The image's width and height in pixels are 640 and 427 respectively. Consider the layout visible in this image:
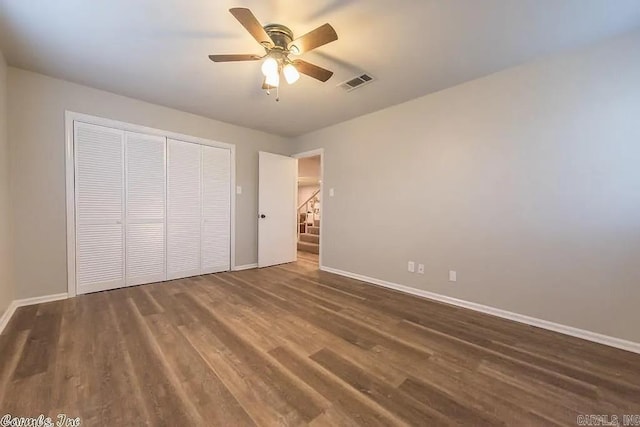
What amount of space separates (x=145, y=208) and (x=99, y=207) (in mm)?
488

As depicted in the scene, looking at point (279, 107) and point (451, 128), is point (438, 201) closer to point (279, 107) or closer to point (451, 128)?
point (451, 128)

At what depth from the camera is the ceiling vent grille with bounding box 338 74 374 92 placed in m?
2.80

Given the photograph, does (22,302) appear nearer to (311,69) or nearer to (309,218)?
(311,69)

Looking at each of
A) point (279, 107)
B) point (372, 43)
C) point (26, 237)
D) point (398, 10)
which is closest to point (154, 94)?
point (279, 107)

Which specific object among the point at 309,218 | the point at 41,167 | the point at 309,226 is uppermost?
the point at 41,167

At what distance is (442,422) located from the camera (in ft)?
4.33

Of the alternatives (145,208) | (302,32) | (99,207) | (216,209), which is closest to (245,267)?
(216,209)

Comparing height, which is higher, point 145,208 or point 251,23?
point 251,23

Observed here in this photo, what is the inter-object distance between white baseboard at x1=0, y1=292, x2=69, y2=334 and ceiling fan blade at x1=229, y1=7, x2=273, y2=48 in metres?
3.19

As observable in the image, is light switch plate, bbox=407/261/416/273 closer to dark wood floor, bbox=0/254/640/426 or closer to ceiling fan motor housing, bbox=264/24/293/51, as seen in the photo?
dark wood floor, bbox=0/254/640/426

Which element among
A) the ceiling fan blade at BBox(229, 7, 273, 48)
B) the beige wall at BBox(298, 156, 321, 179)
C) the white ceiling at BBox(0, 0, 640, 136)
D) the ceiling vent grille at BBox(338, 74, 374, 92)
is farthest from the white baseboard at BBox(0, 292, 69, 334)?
the beige wall at BBox(298, 156, 321, 179)

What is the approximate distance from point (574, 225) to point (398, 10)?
7.74 ft

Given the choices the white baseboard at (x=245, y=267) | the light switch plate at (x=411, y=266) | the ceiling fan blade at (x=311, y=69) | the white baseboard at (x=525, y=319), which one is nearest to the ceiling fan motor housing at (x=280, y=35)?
the ceiling fan blade at (x=311, y=69)

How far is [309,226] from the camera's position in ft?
25.3
